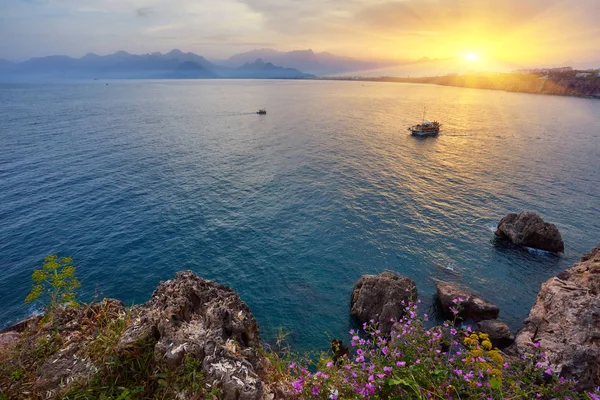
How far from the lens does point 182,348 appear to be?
9.71 m

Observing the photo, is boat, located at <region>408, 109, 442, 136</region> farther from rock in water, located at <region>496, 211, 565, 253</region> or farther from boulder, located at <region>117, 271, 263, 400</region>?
boulder, located at <region>117, 271, 263, 400</region>

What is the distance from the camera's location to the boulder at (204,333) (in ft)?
29.6

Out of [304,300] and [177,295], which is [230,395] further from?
[304,300]

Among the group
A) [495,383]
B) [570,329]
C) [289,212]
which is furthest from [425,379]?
[289,212]

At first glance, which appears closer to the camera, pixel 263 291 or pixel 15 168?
pixel 263 291

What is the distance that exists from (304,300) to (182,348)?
2483 cm

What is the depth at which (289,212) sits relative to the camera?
5084 cm

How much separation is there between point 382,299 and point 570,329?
46.1ft

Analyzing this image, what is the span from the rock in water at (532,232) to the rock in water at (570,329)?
44.6ft

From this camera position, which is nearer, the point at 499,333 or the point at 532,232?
the point at 499,333

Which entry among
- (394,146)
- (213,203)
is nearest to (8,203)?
(213,203)

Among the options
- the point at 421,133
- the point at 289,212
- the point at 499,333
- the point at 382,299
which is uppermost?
the point at 421,133

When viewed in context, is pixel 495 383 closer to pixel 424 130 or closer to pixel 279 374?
pixel 279 374

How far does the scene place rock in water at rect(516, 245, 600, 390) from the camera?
58.0 feet
